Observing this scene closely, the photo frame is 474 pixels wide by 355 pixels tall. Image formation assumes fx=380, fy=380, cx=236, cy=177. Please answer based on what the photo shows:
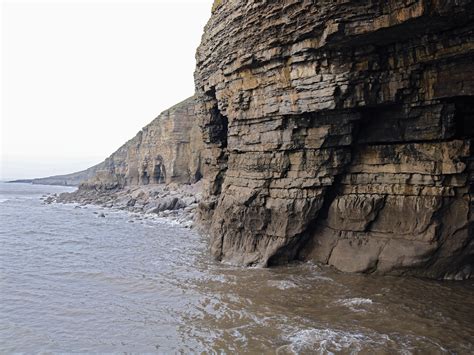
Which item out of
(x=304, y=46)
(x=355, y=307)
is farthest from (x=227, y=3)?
(x=355, y=307)

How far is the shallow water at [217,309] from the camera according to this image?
9.57 metres

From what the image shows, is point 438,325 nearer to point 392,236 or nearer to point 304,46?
point 392,236

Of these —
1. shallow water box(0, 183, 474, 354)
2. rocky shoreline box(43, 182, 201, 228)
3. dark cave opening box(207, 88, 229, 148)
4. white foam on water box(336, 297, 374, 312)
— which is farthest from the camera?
rocky shoreline box(43, 182, 201, 228)

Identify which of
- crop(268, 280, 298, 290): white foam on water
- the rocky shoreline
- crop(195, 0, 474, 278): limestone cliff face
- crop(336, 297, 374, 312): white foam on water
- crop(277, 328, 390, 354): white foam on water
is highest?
crop(195, 0, 474, 278): limestone cliff face

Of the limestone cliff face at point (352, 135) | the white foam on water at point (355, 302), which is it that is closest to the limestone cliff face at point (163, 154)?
the limestone cliff face at point (352, 135)

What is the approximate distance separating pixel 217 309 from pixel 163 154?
45.9 m

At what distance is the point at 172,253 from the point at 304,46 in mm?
12145

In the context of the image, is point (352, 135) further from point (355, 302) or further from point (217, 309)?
point (217, 309)

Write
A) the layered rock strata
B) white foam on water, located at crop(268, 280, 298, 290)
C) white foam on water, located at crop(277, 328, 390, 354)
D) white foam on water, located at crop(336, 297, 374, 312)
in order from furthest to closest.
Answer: the layered rock strata, white foam on water, located at crop(268, 280, 298, 290), white foam on water, located at crop(336, 297, 374, 312), white foam on water, located at crop(277, 328, 390, 354)

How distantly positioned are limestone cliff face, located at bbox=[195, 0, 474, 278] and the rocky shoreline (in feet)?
43.3

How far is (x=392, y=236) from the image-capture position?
1466 cm

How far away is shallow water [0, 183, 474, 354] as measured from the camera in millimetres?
9570

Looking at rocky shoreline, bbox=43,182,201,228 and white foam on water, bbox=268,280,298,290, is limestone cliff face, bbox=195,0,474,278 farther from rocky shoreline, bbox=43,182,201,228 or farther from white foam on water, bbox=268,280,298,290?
rocky shoreline, bbox=43,182,201,228

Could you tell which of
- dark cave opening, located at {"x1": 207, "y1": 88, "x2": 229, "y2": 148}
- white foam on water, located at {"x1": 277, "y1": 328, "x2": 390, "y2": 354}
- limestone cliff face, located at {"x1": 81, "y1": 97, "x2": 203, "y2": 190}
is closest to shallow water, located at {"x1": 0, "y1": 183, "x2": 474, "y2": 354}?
white foam on water, located at {"x1": 277, "y1": 328, "x2": 390, "y2": 354}
